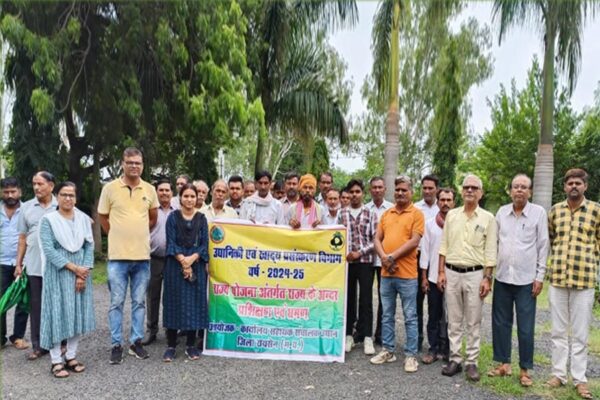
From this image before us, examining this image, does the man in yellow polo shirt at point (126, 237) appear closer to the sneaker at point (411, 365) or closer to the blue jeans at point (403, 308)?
the blue jeans at point (403, 308)

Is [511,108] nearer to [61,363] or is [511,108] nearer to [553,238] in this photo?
[553,238]

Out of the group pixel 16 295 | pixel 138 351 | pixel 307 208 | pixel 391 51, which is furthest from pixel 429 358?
pixel 391 51

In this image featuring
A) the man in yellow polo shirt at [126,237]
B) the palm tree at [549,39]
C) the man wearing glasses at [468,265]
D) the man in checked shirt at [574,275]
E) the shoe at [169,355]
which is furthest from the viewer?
the palm tree at [549,39]

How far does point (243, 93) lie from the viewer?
1048cm

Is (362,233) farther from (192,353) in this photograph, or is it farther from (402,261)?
(192,353)

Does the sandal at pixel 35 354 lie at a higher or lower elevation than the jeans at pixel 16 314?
lower

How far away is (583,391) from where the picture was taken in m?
4.18

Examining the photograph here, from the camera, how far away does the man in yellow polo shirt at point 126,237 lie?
472cm

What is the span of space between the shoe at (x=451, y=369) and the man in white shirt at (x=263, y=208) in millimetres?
2332

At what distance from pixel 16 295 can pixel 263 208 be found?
2.79 metres

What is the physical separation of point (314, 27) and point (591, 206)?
33.1ft

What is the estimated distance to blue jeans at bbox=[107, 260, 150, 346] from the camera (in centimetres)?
474

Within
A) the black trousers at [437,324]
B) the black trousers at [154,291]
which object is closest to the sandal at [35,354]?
the black trousers at [154,291]

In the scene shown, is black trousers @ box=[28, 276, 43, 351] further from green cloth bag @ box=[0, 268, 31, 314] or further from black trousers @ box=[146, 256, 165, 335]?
black trousers @ box=[146, 256, 165, 335]
